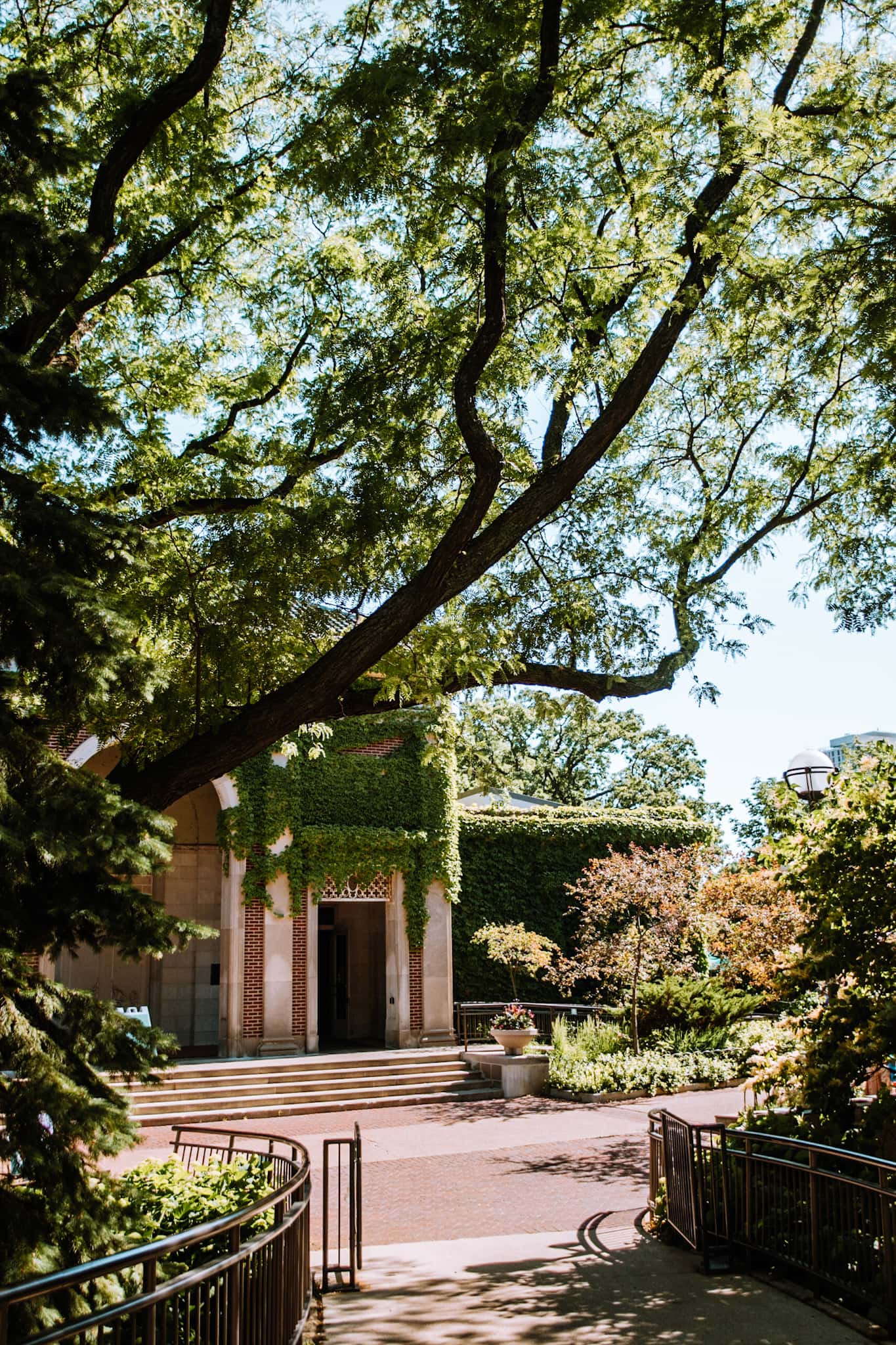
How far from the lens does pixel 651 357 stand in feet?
27.8

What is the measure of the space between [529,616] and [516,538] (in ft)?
6.27

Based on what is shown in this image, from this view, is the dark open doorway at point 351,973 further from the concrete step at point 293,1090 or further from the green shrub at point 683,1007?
the green shrub at point 683,1007

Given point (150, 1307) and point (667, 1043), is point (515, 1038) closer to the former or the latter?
point (667, 1043)

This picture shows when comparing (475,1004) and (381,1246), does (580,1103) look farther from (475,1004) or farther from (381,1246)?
(381,1246)

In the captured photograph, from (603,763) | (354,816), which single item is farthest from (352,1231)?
(603,763)

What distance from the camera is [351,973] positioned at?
25844 mm

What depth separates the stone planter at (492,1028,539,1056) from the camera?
64.4ft

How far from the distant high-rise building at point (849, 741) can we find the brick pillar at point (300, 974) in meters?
10.7

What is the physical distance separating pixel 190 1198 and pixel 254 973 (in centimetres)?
1425

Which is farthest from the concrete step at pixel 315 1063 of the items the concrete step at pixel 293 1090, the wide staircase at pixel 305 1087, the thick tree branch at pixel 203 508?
the thick tree branch at pixel 203 508

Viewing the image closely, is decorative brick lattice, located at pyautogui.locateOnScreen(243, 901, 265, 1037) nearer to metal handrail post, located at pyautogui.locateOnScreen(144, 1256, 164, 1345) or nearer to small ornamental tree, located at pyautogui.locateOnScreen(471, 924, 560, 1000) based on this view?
small ornamental tree, located at pyautogui.locateOnScreen(471, 924, 560, 1000)

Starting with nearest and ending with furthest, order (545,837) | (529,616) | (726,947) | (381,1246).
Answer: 1. (381,1246)
2. (529,616)
3. (726,947)
4. (545,837)

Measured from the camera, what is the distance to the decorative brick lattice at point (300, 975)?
2128 centimetres

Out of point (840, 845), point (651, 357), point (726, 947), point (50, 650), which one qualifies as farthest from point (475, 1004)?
point (50, 650)
